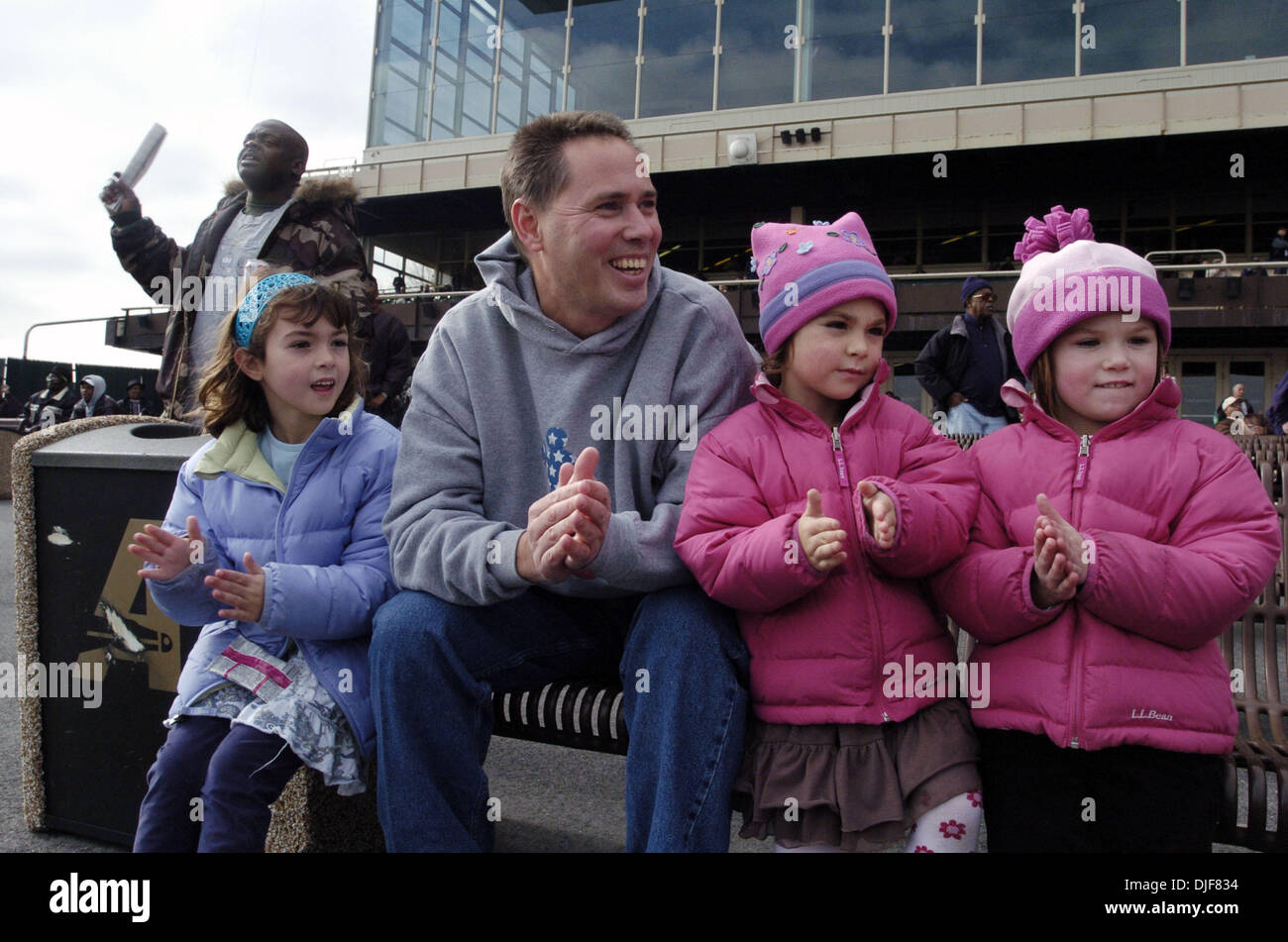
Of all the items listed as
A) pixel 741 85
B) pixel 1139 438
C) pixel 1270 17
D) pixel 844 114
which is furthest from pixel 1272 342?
pixel 1139 438

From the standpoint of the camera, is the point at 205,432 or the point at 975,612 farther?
the point at 205,432

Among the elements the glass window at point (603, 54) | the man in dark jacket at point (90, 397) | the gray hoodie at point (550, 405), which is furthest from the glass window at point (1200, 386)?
the man in dark jacket at point (90, 397)

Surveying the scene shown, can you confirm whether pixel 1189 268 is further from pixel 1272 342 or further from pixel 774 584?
pixel 774 584

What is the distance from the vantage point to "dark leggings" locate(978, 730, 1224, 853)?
162cm

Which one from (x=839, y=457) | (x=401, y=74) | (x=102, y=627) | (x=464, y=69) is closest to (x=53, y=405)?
(x=401, y=74)

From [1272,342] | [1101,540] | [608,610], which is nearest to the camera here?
[1101,540]

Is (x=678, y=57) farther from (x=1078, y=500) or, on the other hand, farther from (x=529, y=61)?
(x=1078, y=500)

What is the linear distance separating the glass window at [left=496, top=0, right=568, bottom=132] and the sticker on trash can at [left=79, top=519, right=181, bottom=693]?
77.9ft

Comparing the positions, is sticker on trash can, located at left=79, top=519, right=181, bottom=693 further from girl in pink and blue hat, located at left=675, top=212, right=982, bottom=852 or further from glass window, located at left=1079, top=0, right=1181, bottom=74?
glass window, located at left=1079, top=0, right=1181, bottom=74

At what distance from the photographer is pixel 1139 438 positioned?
183 cm

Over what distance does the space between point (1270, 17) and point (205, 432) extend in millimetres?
23247

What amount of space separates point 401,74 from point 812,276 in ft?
89.7

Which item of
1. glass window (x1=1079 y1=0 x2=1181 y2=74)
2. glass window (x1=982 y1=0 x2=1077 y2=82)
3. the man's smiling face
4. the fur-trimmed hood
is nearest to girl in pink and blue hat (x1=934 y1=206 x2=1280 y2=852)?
the man's smiling face

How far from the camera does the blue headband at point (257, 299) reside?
231 centimetres
